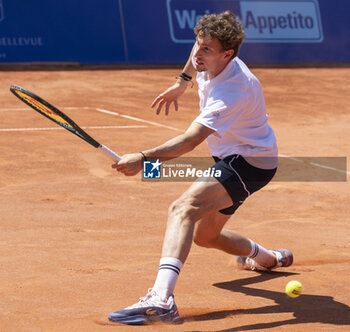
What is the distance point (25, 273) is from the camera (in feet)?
17.8

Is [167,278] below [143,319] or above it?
above

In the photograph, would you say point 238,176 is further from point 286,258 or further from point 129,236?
point 129,236

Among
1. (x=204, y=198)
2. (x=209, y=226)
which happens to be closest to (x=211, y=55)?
(x=204, y=198)

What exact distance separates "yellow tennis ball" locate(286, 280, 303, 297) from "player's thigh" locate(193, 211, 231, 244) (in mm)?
606

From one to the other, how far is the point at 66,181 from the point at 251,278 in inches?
146

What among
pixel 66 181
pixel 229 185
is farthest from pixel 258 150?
pixel 66 181

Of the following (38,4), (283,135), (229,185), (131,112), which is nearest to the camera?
(229,185)

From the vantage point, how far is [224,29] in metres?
4.69

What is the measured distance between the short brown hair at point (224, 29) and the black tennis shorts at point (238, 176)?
720mm

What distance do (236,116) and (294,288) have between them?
1238 millimetres

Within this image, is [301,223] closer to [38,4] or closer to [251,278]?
[251,278]

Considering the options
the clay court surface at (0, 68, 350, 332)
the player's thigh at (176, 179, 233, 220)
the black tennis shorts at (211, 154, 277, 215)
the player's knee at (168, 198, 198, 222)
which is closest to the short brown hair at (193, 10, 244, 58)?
the black tennis shorts at (211, 154, 277, 215)

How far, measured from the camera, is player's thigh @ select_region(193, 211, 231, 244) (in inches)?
201
